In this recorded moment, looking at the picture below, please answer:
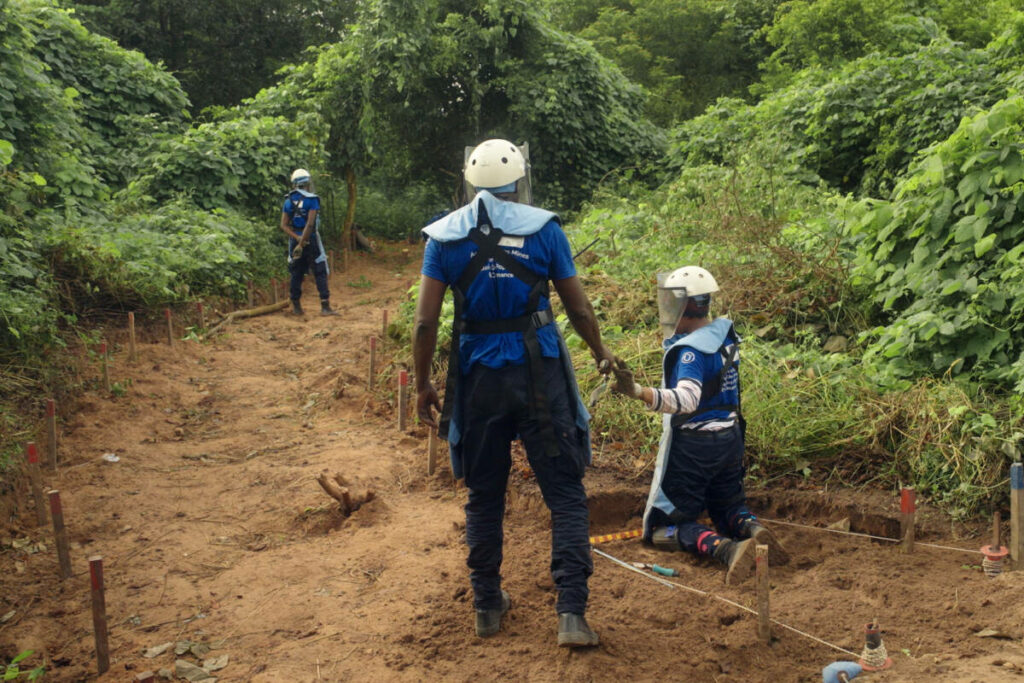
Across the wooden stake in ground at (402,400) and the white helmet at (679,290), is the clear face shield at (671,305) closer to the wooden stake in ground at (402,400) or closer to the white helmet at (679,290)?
the white helmet at (679,290)

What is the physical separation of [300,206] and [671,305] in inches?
268

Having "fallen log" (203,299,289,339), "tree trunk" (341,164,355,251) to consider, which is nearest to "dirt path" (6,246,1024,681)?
"fallen log" (203,299,289,339)

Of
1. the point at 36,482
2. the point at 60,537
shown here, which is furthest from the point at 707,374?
the point at 36,482

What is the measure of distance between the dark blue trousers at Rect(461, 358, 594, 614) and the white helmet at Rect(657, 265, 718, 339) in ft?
3.17

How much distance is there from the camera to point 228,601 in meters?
3.97

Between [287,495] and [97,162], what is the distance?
Answer: 9.15 metres

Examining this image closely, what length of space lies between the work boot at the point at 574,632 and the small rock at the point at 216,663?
138 centimetres

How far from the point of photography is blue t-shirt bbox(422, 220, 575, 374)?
10.7ft

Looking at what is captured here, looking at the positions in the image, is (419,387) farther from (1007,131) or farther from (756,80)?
(756,80)

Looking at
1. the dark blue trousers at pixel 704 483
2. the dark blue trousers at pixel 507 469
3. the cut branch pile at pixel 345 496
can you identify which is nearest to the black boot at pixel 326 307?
the cut branch pile at pixel 345 496

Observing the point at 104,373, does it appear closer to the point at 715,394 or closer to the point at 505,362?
the point at 505,362

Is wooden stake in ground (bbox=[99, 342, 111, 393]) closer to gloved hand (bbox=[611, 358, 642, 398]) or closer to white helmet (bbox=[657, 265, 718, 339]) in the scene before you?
white helmet (bbox=[657, 265, 718, 339])

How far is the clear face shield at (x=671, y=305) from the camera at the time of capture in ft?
13.5

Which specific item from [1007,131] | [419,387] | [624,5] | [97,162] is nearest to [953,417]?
[1007,131]
